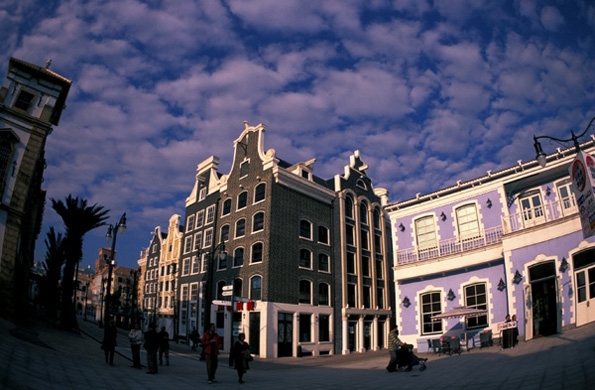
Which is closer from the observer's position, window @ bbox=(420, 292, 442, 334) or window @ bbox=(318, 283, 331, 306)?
window @ bbox=(420, 292, 442, 334)

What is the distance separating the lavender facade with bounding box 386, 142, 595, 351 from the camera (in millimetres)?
15992

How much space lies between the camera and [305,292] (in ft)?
111

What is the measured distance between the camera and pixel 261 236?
3272 cm

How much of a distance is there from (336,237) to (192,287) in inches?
648

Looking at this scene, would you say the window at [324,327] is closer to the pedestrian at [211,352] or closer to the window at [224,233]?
the window at [224,233]

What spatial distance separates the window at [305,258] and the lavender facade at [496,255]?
37.6ft

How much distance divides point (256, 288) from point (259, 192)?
27.5ft

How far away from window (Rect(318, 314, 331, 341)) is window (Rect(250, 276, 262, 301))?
6163 millimetres

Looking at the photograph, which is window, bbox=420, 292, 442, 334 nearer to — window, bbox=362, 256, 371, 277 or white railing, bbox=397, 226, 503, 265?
white railing, bbox=397, 226, 503, 265

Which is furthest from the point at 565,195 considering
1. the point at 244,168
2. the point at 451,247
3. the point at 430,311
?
the point at 244,168

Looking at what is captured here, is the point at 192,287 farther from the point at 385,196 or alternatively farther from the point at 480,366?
the point at 480,366

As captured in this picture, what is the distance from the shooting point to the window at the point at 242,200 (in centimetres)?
3628

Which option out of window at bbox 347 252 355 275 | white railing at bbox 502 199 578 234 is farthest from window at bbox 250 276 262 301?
white railing at bbox 502 199 578 234

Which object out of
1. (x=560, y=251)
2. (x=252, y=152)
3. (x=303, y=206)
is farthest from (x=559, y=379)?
(x=252, y=152)
